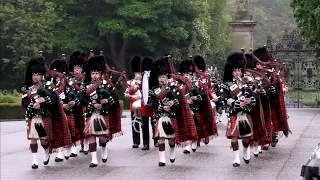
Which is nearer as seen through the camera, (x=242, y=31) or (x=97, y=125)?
(x=97, y=125)

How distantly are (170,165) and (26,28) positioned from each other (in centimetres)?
3437

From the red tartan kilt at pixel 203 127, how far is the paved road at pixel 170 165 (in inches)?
13.6

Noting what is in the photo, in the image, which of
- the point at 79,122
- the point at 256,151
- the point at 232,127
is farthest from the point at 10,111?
the point at 232,127

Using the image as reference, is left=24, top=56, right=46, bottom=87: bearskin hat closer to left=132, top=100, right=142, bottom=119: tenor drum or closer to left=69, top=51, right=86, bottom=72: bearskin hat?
left=69, top=51, right=86, bottom=72: bearskin hat

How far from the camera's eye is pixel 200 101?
55.7 ft

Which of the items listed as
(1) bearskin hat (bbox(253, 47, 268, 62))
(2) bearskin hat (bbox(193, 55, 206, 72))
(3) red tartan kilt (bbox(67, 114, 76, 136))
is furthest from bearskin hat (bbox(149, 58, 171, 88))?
(1) bearskin hat (bbox(253, 47, 268, 62))

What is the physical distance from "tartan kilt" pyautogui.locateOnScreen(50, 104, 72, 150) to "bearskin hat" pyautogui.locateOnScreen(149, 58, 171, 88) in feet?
5.31

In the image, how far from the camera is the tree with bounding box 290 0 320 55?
103 feet

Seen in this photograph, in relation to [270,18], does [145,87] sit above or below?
below

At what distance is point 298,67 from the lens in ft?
126

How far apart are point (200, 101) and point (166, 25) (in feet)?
103

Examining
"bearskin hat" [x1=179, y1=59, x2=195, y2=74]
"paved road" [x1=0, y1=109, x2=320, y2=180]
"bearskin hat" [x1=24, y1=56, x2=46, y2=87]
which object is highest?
"bearskin hat" [x1=24, y1=56, x2=46, y2=87]

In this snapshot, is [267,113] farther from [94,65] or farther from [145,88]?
[94,65]

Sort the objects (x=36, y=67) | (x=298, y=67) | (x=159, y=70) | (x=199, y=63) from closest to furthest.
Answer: (x=36, y=67) → (x=159, y=70) → (x=199, y=63) → (x=298, y=67)
